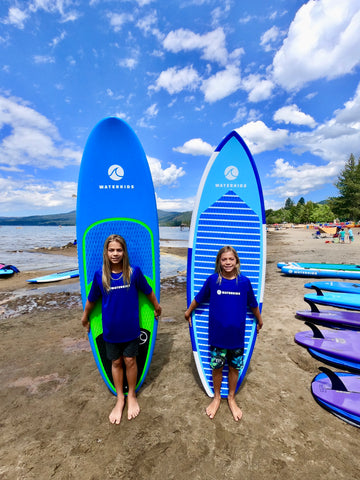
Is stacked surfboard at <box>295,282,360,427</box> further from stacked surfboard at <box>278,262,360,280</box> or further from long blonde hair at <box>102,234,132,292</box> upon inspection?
stacked surfboard at <box>278,262,360,280</box>

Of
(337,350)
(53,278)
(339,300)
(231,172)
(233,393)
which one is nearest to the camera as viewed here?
(233,393)

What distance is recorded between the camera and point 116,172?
2.91m

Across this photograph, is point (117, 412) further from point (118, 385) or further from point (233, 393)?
point (233, 393)

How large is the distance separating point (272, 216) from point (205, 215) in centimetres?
12353

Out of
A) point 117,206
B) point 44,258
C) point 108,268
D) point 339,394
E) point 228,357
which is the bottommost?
point 44,258

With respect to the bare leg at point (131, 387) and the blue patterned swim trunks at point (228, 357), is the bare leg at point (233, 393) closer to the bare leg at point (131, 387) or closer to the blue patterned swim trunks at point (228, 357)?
the blue patterned swim trunks at point (228, 357)

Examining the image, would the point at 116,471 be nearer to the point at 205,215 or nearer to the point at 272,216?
the point at 205,215

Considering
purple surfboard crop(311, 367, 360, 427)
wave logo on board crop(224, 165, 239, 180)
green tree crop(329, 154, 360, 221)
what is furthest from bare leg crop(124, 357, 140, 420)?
green tree crop(329, 154, 360, 221)

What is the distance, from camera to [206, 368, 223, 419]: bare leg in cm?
238

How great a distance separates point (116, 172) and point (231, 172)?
1.44m

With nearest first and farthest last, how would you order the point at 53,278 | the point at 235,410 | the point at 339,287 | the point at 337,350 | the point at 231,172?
the point at 235,410
the point at 231,172
the point at 337,350
the point at 339,287
the point at 53,278

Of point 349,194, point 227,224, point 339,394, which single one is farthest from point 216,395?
point 349,194

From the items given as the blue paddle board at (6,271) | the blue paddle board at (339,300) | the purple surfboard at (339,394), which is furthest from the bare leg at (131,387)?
the blue paddle board at (6,271)

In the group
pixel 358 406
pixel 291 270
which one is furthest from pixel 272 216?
pixel 358 406
